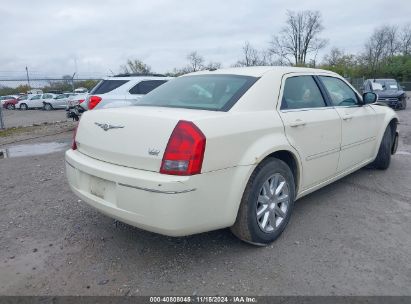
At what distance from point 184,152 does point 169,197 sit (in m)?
0.34

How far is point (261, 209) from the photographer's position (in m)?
3.12

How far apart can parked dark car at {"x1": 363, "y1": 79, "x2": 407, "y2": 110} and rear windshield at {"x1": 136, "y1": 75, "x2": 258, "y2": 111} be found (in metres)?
14.5

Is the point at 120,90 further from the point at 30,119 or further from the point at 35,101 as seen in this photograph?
the point at 35,101

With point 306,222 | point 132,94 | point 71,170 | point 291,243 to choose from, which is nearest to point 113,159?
point 71,170

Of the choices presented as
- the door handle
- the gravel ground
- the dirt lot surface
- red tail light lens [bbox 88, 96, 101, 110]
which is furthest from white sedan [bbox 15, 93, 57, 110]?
the door handle

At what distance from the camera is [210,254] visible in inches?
121

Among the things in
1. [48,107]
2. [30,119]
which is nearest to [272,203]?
[30,119]

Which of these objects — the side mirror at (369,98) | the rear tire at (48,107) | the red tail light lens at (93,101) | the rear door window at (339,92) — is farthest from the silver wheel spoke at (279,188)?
the rear tire at (48,107)

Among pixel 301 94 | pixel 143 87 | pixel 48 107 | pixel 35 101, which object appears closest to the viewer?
pixel 301 94

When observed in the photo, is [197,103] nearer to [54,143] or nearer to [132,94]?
[132,94]

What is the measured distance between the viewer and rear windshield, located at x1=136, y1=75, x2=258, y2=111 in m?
3.15

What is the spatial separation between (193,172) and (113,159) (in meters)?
0.76

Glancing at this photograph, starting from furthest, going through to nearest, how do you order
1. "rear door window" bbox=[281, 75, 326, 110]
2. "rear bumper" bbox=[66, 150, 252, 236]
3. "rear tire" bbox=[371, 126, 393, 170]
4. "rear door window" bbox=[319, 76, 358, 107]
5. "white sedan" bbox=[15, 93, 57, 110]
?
"white sedan" bbox=[15, 93, 57, 110]
"rear tire" bbox=[371, 126, 393, 170]
"rear door window" bbox=[319, 76, 358, 107]
"rear door window" bbox=[281, 75, 326, 110]
"rear bumper" bbox=[66, 150, 252, 236]

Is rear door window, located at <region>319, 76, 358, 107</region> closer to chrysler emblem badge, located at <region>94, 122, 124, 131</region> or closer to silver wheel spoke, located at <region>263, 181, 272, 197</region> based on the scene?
silver wheel spoke, located at <region>263, 181, 272, 197</region>
